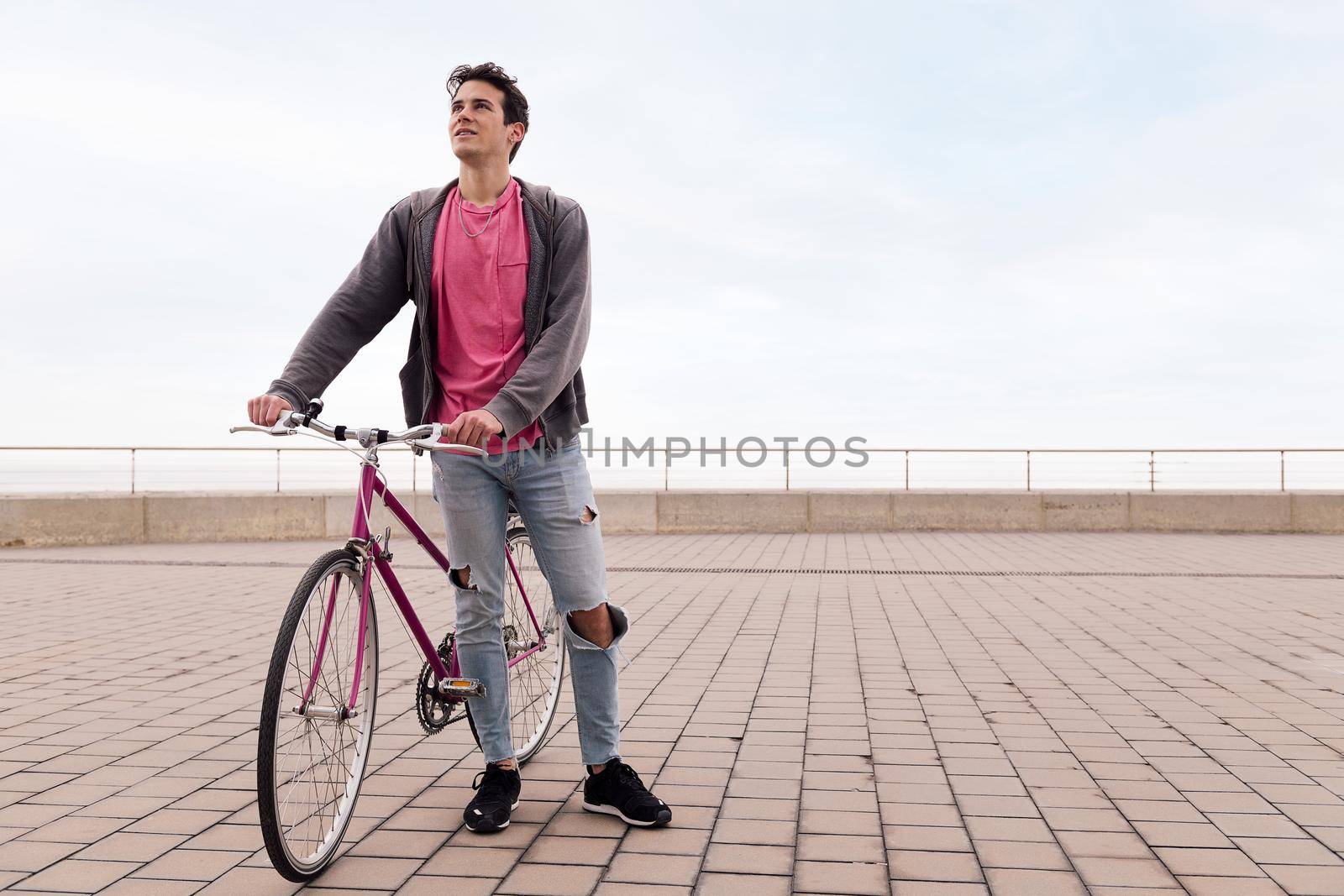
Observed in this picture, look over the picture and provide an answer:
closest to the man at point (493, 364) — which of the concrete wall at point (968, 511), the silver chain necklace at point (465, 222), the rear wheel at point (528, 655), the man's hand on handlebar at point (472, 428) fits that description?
the silver chain necklace at point (465, 222)

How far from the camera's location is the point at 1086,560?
11.5 metres

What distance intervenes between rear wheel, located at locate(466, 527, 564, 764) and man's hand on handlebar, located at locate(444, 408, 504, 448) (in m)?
0.97

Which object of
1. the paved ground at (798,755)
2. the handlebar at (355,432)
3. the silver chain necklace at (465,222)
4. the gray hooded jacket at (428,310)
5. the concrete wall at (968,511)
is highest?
the silver chain necklace at (465,222)

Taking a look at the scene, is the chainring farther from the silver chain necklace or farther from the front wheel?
the silver chain necklace

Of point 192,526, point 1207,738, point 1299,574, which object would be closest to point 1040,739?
point 1207,738

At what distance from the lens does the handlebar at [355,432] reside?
285 cm

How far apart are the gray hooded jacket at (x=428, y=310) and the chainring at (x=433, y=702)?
725 millimetres

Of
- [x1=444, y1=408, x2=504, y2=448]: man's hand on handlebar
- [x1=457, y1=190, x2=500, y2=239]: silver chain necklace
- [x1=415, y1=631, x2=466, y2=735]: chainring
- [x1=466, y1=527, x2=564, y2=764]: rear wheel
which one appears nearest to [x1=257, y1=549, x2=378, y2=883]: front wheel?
[x1=415, y1=631, x2=466, y2=735]: chainring

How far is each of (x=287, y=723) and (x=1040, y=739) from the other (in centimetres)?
287

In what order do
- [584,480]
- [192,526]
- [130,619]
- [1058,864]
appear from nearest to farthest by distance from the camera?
1. [1058,864]
2. [584,480]
3. [130,619]
4. [192,526]

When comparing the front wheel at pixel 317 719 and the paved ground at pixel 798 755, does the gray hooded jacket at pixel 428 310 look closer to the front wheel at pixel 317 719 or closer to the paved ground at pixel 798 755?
the front wheel at pixel 317 719

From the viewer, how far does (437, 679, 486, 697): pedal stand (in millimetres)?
3311

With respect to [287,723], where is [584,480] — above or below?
above

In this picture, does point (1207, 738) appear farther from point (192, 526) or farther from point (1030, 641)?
point (192, 526)
